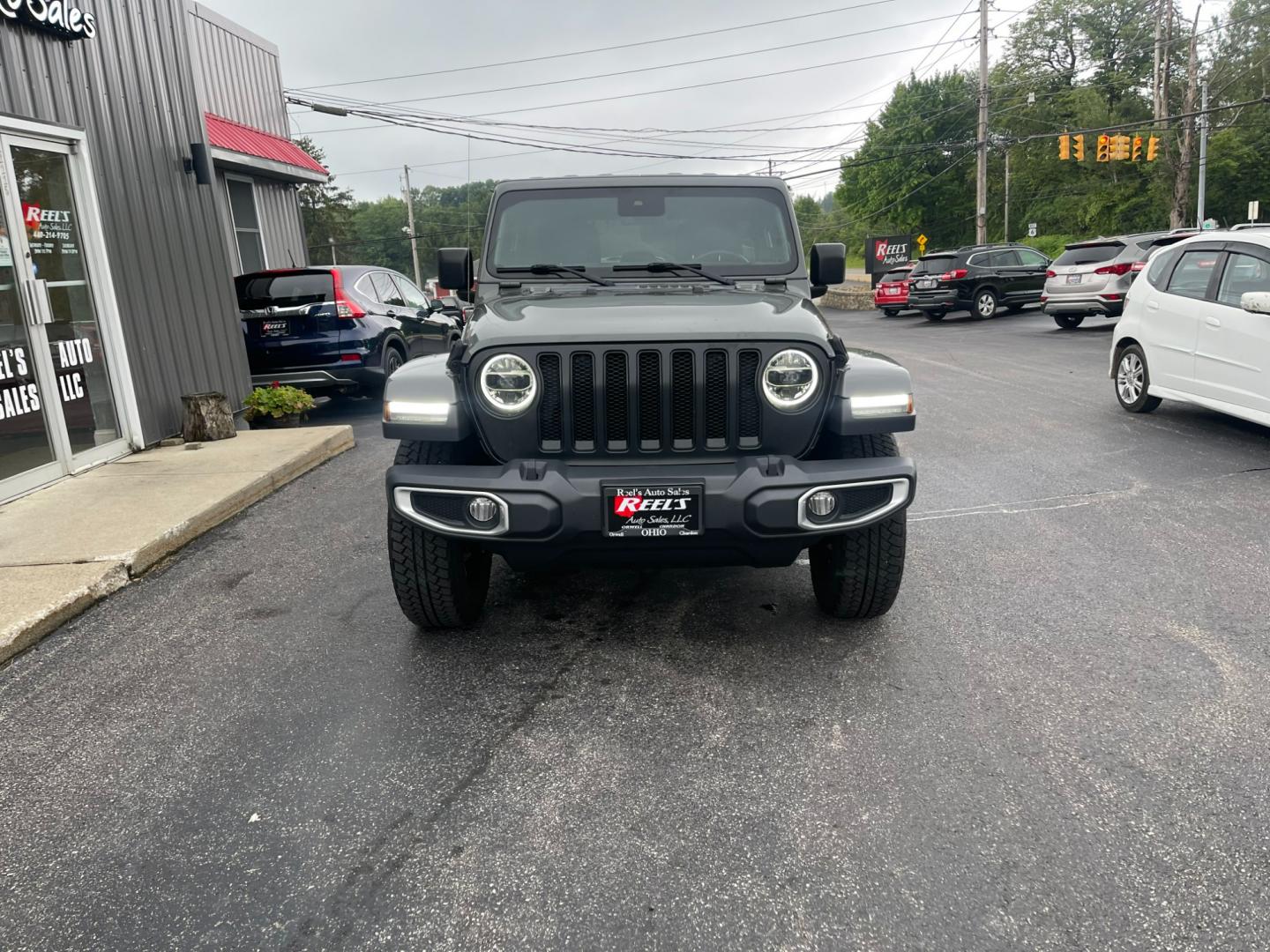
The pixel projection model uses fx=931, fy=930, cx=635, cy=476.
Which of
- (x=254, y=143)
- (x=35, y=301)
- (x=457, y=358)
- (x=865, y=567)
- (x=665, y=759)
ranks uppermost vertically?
(x=254, y=143)

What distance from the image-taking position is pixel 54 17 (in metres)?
6.88

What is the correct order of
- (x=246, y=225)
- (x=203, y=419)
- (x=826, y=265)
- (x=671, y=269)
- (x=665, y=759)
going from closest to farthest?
1. (x=665, y=759)
2. (x=671, y=269)
3. (x=826, y=265)
4. (x=203, y=419)
5. (x=246, y=225)

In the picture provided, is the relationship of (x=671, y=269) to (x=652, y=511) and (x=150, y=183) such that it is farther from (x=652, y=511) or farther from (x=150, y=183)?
(x=150, y=183)

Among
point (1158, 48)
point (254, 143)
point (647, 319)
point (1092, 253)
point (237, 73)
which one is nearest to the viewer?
point (647, 319)

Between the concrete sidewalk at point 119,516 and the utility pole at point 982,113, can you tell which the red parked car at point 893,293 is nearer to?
the utility pole at point 982,113

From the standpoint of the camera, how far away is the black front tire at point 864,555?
3566mm

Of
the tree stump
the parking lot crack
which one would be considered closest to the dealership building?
the tree stump

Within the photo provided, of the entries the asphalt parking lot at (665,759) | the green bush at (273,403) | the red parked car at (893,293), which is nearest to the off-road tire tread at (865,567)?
the asphalt parking lot at (665,759)

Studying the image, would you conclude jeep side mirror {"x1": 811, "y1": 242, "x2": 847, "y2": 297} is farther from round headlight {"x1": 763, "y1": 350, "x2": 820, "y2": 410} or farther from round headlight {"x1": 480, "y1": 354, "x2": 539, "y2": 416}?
round headlight {"x1": 480, "y1": 354, "x2": 539, "y2": 416}

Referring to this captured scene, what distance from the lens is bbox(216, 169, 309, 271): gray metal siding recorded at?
1597 centimetres

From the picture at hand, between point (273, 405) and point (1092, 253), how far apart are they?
14465 mm

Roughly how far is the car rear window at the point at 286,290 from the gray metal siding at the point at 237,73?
5.29 meters

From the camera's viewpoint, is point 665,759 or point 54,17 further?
point 54,17

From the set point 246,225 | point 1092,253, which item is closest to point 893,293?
point 1092,253
